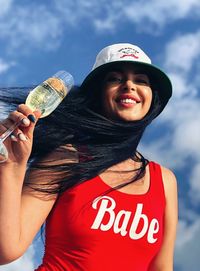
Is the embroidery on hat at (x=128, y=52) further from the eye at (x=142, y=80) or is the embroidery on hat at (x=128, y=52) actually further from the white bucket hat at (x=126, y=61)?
the eye at (x=142, y=80)

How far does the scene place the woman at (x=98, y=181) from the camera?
3.79 meters

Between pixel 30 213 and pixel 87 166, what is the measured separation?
25.2 inches

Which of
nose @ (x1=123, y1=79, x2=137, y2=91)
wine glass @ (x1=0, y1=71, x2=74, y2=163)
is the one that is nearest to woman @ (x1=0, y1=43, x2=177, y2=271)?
nose @ (x1=123, y1=79, x2=137, y2=91)

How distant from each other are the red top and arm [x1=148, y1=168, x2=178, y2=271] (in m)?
0.29

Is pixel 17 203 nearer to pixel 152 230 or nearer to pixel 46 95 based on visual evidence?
pixel 46 95

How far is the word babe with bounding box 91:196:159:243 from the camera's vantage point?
13.2ft

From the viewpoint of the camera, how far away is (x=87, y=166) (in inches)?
168

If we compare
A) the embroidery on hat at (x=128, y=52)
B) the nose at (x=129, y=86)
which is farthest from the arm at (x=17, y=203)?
the embroidery on hat at (x=128, y=52)

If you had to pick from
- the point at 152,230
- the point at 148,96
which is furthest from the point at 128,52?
the point at 152,230

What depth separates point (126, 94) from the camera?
14.1ft

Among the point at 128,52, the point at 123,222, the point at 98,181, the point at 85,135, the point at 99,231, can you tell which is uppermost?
→ the point at 128,52

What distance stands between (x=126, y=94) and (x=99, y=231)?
1065 millimetres

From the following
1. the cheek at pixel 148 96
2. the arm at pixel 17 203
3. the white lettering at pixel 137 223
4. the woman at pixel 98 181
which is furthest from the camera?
the cheek at pixel 148 96

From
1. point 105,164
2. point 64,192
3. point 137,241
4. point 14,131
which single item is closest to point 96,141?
A: point 105,164
